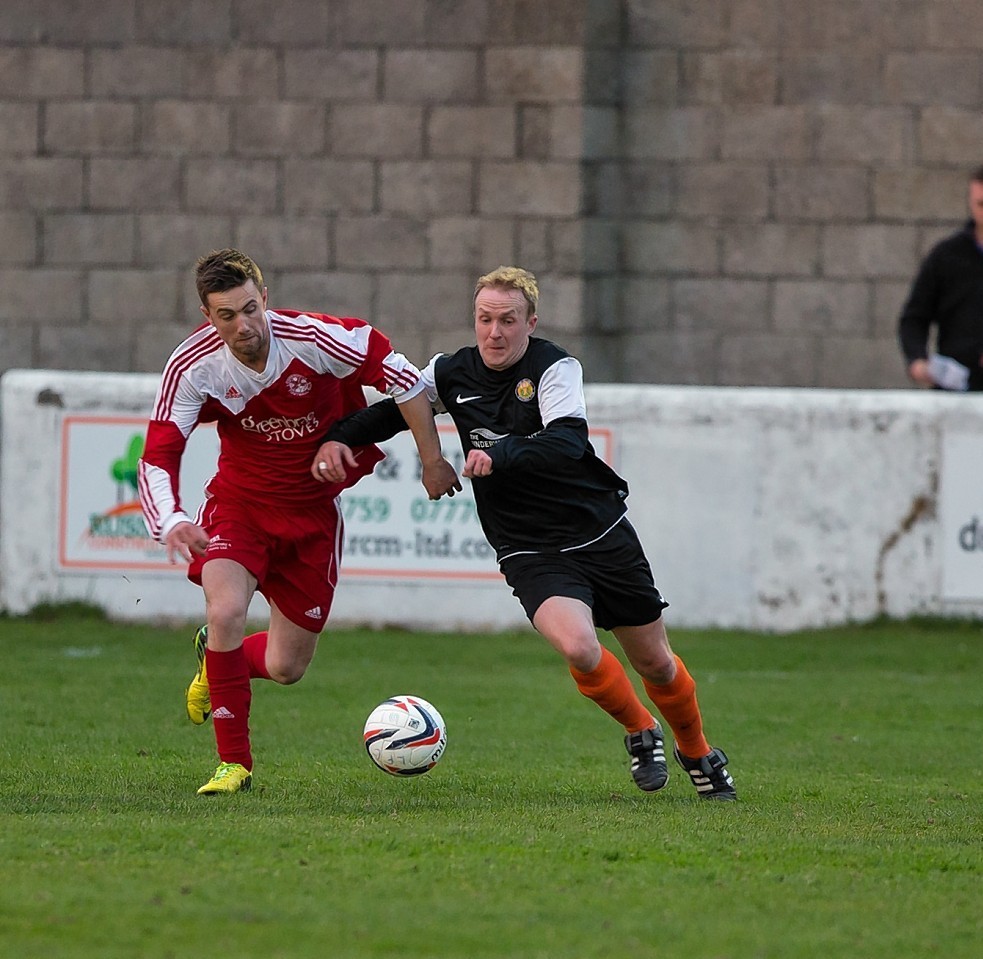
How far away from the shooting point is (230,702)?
6.31m

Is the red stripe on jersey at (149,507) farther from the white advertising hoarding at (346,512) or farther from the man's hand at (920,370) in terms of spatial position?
the man's hand at (920,370)

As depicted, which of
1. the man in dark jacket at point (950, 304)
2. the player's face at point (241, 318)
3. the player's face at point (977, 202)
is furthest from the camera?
the man in dark jacket at point (950, 304)

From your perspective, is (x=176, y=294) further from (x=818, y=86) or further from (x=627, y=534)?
(x=627, y=534)

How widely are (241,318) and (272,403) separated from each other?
0.48 metres

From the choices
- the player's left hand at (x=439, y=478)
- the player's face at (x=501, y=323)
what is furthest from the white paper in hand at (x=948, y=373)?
the player's face at (x=501, y=323)

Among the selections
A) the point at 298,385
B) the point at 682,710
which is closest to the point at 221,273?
the point at 298,385

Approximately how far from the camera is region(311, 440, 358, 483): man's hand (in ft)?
20.7

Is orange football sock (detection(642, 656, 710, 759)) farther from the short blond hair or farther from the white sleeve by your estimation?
the short blond hair

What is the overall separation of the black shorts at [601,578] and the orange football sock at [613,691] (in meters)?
0.15

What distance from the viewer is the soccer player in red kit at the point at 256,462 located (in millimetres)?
6203

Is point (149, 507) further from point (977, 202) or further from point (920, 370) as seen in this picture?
point (977, 202)

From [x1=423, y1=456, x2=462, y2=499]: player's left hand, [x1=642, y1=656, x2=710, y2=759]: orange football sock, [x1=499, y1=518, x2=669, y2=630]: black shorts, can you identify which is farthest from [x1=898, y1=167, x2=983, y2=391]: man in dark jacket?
[x1=423, y1=456, x2=462, y2=499]: player's left hand

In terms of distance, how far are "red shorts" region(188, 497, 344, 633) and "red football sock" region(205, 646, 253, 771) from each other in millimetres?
327

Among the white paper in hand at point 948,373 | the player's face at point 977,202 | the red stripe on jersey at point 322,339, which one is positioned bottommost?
the white paper in hand at point 948,373
